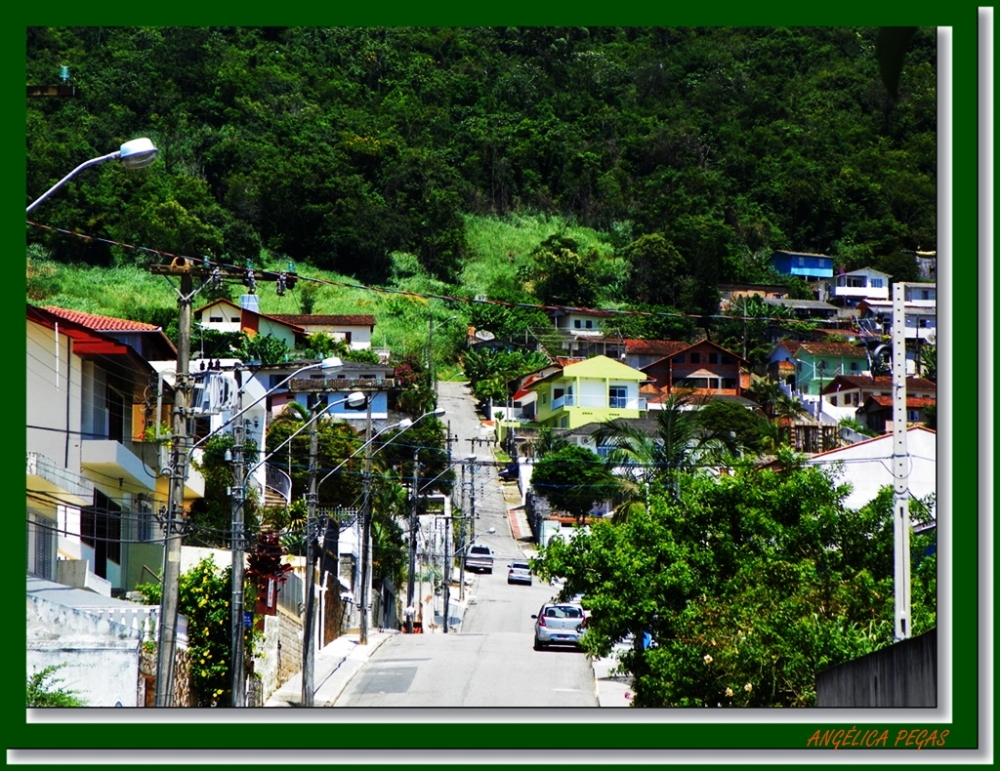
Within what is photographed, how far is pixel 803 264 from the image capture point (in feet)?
159

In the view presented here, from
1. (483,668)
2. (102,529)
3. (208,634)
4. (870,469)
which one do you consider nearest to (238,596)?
(208,634)

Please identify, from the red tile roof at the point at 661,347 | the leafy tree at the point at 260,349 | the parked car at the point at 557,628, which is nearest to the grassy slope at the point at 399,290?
the leafy tree at the point at 260,349

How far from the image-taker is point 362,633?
116ft

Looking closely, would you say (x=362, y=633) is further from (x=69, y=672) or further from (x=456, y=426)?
(x=456, y=426)

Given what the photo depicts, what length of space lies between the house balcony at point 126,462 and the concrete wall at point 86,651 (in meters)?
5.66

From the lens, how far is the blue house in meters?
46.4

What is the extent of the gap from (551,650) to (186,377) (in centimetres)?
1580

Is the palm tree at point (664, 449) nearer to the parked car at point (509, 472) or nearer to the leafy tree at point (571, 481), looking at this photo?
the leafy tree at point (571, 481)

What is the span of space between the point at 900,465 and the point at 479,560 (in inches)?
1555

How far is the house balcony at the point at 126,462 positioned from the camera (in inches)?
1110

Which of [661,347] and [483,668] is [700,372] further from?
[483,668]
